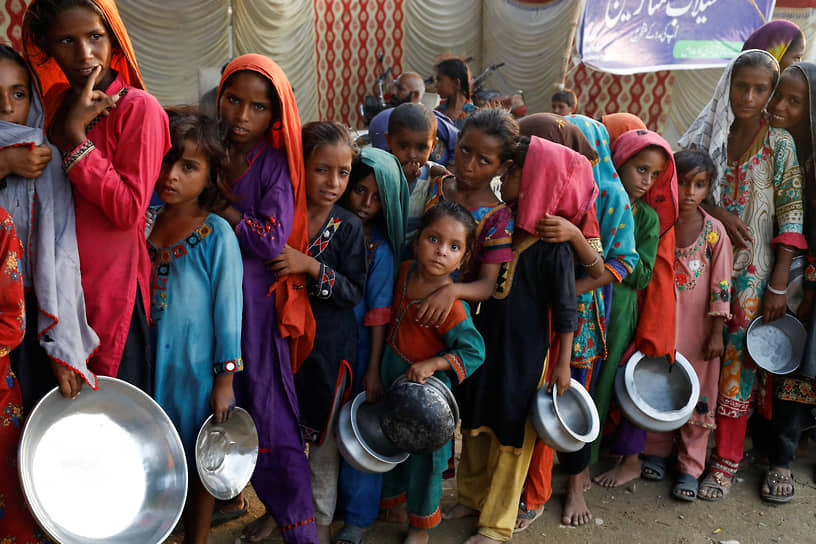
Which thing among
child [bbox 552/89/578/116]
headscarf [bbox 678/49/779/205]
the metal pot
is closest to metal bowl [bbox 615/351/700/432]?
headscarf [bbox 678/49/779/205]

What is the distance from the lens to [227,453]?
2240 millimetres

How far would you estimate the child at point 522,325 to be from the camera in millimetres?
2559

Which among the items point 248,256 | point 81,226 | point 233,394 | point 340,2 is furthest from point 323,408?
point 340,2

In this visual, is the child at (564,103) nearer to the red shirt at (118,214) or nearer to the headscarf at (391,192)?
the headscarf at (391,192)

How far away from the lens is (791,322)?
10.9ft

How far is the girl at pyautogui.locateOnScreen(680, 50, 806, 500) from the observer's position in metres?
3.26

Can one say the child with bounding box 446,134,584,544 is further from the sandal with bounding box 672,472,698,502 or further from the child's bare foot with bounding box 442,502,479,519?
the sandal with bounding box 672,472,698,502

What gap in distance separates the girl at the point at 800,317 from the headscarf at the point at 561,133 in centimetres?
128

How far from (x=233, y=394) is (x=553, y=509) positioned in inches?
66.4

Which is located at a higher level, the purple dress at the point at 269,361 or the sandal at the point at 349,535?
the purple dress at the point at 269,361

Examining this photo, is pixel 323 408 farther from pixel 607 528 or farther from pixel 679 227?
pixel 679 227

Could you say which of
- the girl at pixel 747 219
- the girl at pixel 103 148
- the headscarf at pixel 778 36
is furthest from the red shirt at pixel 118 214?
the headscarf at pixel 778 36

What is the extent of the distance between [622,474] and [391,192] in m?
2.00

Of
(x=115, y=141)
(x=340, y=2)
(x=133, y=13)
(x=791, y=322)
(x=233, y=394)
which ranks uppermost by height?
(x=340, y=2)
